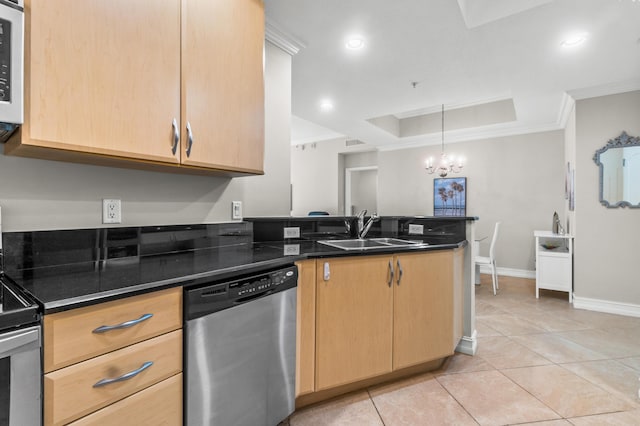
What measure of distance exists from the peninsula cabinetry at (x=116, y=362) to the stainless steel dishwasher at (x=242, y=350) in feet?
0.20

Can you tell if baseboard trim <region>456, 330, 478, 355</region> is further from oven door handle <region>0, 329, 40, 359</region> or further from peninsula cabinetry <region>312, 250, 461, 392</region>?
oven door handle <region>0, 329, 40, 359</region>

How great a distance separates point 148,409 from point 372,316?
1.15 m

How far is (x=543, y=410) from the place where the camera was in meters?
1.69

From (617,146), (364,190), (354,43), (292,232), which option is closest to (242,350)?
(292,232)

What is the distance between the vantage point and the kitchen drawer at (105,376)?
0.79 metres

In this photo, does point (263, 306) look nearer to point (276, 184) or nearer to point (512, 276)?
point (276, 184)

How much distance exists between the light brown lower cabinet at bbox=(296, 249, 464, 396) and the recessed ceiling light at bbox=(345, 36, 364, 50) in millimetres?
1812

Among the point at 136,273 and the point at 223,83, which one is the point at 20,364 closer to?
the point at 136,273

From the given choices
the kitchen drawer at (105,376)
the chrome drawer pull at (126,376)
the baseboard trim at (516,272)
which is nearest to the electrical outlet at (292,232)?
the kitchen drawer at (105,376)

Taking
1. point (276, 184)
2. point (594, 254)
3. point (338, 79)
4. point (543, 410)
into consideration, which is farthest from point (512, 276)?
point (276, 184)

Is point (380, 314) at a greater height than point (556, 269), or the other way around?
point (380, 314)

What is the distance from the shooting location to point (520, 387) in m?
1.92

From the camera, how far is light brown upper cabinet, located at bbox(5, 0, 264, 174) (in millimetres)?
1024

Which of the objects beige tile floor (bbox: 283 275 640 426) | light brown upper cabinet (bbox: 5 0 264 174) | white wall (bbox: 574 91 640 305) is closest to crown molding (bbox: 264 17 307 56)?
light brown upper cabinet (bbox: 5 0 264 174)
